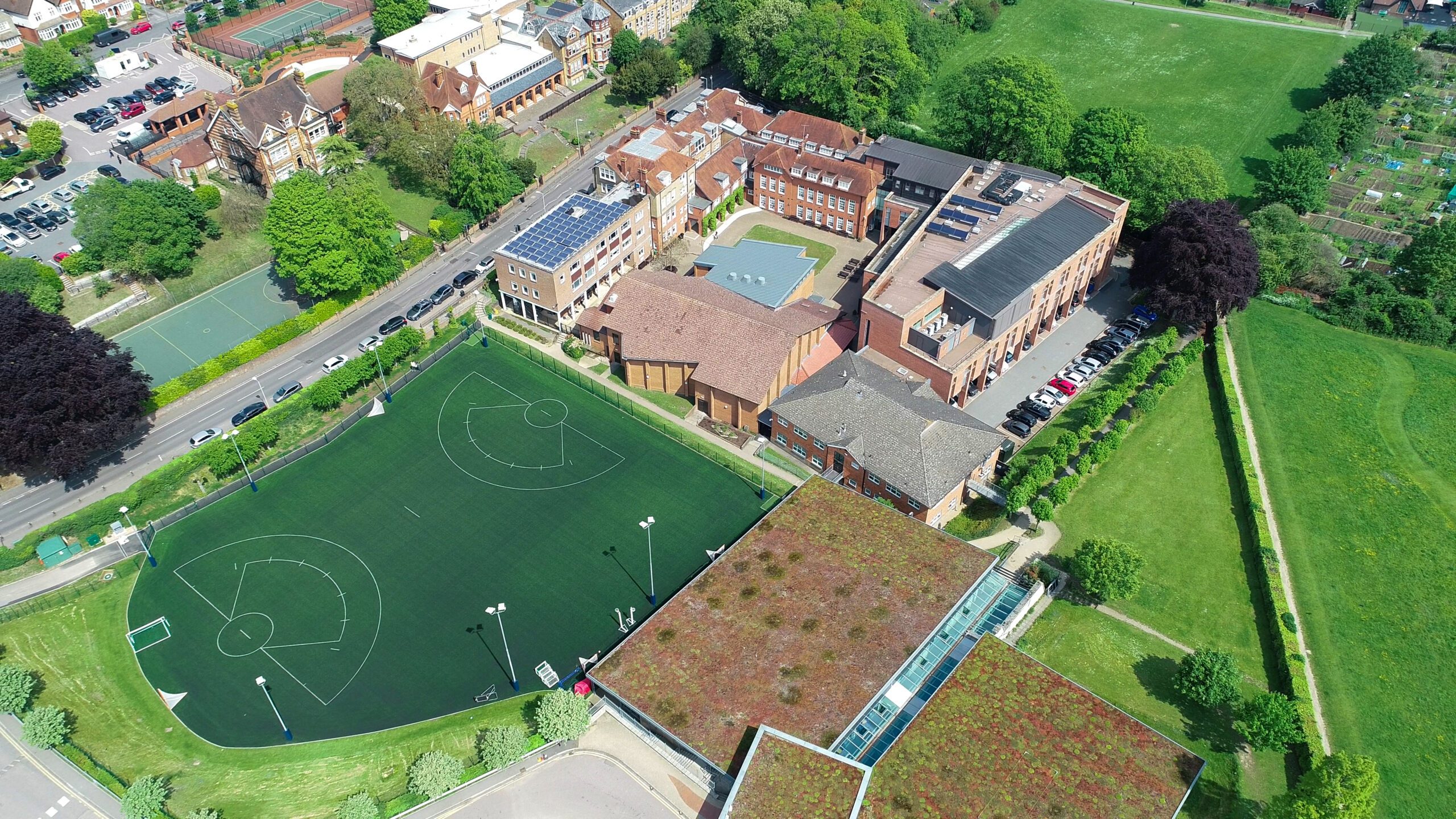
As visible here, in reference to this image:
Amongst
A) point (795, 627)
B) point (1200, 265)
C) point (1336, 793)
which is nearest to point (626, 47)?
point (1200, 265)

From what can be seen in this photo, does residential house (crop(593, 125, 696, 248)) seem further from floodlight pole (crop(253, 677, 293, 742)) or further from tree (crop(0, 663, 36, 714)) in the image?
tree (crop(0, 663, 36, 714))

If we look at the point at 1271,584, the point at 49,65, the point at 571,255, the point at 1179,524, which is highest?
the point at 49,65

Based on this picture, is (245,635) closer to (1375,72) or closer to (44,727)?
(44,727)

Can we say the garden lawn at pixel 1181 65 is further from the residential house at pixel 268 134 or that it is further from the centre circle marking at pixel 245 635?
the centre circle marking at pixel 245 635

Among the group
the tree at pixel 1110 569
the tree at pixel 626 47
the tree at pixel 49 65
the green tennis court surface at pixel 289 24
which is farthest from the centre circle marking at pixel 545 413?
the tree at pixel 49 65

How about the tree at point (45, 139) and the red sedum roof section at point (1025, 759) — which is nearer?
the red sedum roof section at point (1025, 759)

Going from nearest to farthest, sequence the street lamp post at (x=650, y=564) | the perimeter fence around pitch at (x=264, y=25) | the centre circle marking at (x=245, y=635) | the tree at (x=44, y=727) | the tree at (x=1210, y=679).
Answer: the tree at (x=44, y=727) < the tree at (x=1210, y=679) < the centre circle marking at (x=245, y=635) < the street lamp post at (x=650, y=564) < the perimeter fence around pitch at (x=264, y=25)

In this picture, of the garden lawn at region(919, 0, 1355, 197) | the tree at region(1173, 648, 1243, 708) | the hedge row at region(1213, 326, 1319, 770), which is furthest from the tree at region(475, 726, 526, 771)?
the garden lawn at region(919, 0, 1355, 197)
